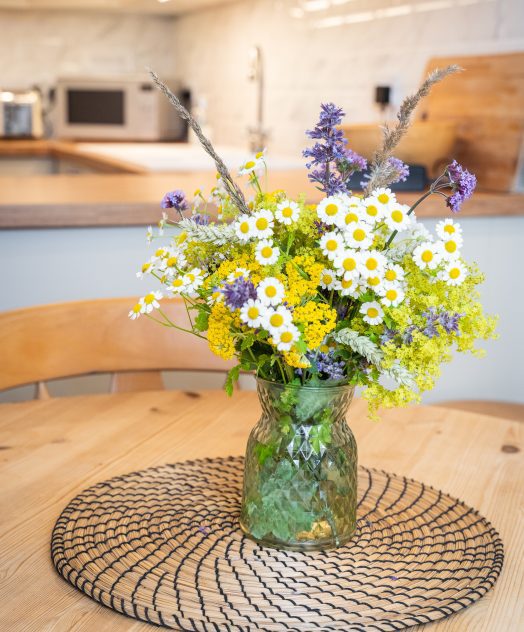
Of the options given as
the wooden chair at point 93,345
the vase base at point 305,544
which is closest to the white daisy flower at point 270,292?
the vase base at point 305,544

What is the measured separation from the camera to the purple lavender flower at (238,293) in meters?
0.66

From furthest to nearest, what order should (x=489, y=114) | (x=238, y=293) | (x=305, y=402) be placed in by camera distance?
(x=489, y=114) → (x=305, y=402) → (x=238, y=293)

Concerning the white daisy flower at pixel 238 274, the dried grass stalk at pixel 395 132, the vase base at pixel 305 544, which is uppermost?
the dried grass stalk at pixel 395 132

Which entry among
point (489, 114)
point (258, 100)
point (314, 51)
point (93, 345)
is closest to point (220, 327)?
point (93, 345)

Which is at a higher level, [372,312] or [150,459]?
[372,312]

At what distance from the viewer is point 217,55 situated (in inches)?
183

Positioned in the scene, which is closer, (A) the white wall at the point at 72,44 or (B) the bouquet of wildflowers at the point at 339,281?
(B) the bouquet of wildflowers at the point at 339,281

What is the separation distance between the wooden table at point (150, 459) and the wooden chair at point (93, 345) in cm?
13

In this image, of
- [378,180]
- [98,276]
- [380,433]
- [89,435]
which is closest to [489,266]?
[98,276]

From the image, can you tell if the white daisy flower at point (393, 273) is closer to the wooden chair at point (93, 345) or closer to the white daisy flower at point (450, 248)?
the white daisy flower at point (450, 248)

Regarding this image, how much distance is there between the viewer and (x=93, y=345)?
1413 mm

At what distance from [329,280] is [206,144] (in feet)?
0.51

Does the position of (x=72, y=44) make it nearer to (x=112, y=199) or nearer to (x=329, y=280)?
(x=112, y=199)

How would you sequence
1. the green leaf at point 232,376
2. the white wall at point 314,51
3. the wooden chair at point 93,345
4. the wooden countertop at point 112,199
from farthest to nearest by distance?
1. the white wall at point 314,51
2. the wooden countertop at point 112,199
3. the wooden chair at point 93,345
4. the green leaf at point 232,376
